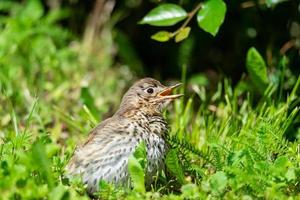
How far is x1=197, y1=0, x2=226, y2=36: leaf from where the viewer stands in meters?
4.94

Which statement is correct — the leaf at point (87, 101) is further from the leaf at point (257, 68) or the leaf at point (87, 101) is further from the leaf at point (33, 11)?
the leaf at point (33, 11)

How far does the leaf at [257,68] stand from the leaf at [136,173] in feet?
5.40

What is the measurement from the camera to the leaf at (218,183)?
4086 millimetres

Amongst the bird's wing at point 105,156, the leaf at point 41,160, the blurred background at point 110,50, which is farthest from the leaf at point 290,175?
the blurred background at point 110,50

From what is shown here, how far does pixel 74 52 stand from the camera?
23.8 ft

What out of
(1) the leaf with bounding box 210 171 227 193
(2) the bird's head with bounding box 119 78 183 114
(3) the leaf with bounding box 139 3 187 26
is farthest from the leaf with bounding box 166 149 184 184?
(3) the leaf with bounding box 139 3 187 26

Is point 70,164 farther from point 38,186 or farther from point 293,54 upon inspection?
point 293,54

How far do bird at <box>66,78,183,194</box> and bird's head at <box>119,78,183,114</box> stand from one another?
0.07 metres

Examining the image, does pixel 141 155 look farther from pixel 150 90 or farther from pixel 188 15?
pixel 188 15

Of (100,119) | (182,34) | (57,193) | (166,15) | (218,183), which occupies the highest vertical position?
(166,15)

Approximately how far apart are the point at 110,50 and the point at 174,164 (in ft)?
10.6

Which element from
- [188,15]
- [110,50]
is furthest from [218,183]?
[110,50]

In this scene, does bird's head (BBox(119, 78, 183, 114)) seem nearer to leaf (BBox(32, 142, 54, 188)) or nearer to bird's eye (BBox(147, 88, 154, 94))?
bird's eye (BBox(147, 88, 154, 94))

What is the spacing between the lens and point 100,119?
19.4 feet
